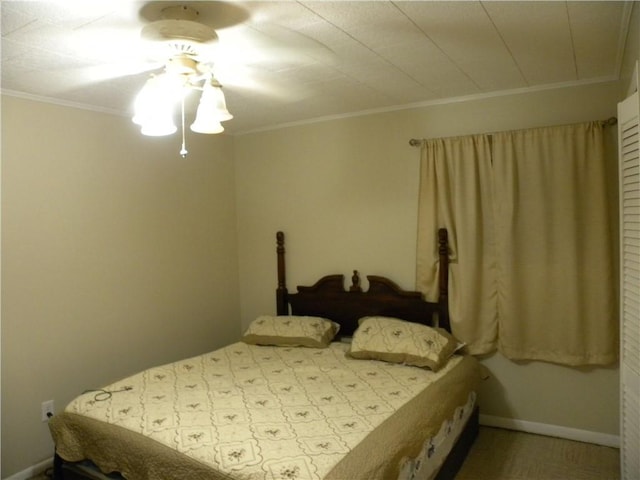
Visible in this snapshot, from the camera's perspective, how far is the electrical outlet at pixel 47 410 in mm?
2891

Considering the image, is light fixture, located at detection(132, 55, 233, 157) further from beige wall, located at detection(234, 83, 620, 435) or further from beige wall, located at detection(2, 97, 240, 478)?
beige wall, located at detection(234, 83, 620, 435)

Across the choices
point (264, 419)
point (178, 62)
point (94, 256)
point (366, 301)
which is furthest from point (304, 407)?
point (94, 256)

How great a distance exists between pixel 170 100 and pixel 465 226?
6.89 feet

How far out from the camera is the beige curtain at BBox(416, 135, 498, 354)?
321 cm

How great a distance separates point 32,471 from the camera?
2.82 metres

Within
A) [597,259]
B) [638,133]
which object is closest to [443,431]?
[597,259]

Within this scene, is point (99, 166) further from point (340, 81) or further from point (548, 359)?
point (548, 359)

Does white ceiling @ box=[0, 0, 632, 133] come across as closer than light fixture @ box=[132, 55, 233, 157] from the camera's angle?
Yes

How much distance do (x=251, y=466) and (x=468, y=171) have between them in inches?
92.0

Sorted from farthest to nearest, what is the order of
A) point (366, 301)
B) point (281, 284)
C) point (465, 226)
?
point (281, 284) → point (366, 301) → point (465, 226)

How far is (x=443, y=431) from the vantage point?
2.43 m

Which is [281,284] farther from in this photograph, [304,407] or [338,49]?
[338,49]

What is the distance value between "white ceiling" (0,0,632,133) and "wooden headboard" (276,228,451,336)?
1.14m

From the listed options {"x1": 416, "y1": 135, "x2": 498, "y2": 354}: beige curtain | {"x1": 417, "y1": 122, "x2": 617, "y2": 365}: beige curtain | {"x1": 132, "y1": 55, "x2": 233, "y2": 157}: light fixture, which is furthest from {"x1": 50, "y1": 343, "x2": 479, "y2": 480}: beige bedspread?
{"x1": 132, "y1": 55, "x2": 233, "y2": 157}: light fixture
